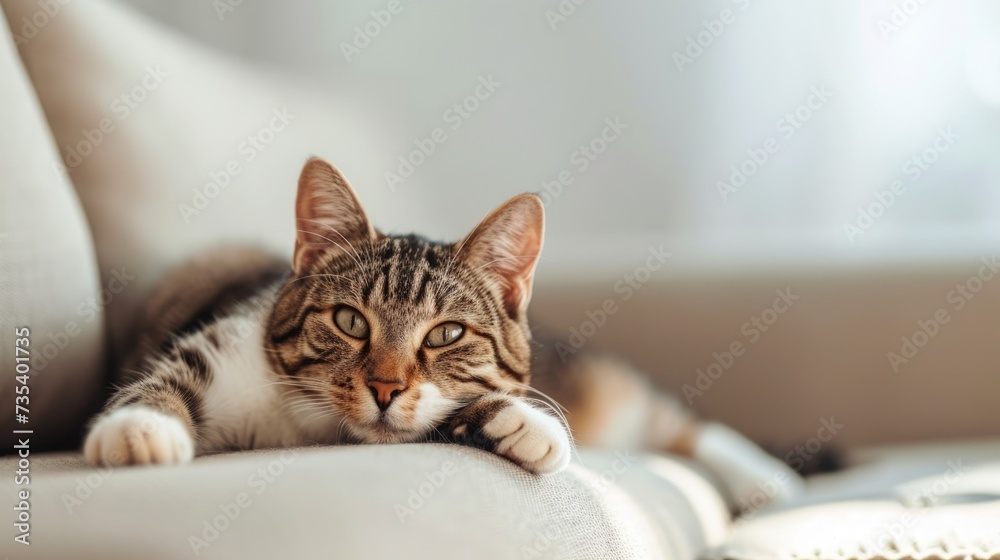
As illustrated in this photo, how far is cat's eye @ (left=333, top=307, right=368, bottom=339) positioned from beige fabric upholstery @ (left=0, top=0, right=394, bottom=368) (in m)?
0.43

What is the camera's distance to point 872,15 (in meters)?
2.10

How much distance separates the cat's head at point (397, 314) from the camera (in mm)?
853

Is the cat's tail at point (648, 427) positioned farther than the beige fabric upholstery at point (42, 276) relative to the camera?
Yes

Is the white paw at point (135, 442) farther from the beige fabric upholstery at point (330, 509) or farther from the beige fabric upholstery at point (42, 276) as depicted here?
the beige fabric upholstery at point (42, 276)

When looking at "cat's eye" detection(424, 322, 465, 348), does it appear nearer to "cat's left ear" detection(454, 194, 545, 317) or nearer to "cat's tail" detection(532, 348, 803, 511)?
"cat's left ear" detection(454, 194, 545, 317)

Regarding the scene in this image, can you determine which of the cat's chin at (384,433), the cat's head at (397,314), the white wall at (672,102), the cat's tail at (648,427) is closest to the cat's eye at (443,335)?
the cat's head at (397,314)

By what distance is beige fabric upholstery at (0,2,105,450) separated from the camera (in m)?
0.85

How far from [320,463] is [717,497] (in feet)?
2.78

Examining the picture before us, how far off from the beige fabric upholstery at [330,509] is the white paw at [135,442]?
2 centimetres

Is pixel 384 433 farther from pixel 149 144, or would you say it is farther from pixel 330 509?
pixel 149 144

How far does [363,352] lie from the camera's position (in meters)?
0.87

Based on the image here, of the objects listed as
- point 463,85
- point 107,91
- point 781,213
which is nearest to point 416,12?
point 463,85

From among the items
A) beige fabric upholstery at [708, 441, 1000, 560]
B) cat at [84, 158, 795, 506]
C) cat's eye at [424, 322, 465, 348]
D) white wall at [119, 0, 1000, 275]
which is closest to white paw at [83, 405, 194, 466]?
cat at [84, 158, 795, 506]

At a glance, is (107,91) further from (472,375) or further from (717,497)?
(717,497)
